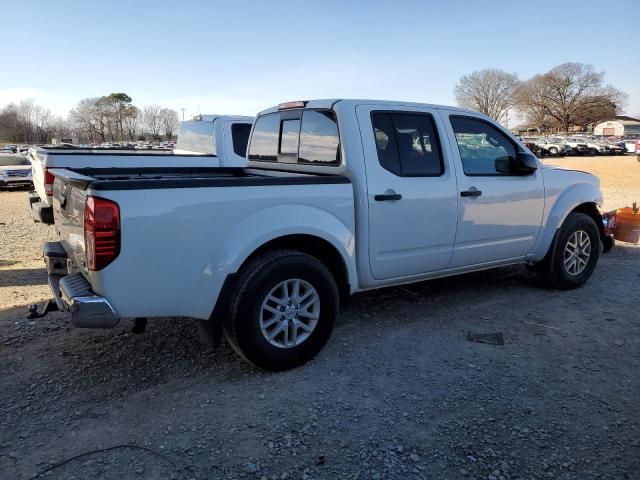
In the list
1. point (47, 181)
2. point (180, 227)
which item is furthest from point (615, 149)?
point (180, 227)

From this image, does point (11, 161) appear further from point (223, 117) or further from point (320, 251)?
point (320, 251)

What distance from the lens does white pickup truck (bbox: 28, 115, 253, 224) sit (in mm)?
6599

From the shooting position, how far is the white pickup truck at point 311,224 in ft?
10.2

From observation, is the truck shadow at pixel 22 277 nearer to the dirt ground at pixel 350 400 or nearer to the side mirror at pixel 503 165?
Result: the dirt ground at pixel 350 400

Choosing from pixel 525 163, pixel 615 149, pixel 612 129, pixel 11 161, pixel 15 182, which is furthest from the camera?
pixel 612 129

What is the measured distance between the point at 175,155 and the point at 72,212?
3968 mm

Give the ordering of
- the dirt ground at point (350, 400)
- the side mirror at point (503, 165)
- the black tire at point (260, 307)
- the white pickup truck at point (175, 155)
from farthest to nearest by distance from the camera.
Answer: the white pickup truck at point (175, 155) → the side mirror at point (503, 165) → the black tire at point (260, 307) → the dirt ground at point (350, 400)

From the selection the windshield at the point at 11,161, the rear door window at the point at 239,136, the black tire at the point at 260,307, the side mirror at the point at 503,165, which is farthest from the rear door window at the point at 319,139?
the windshield at the point at 11,161

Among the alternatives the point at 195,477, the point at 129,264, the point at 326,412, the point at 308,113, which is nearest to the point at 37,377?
the point at 129,264

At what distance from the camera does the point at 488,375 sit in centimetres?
371

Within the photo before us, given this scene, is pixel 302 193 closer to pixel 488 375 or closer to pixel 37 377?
pixel 488 375

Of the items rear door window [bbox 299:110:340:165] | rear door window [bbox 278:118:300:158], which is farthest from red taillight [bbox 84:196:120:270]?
rear door window [bbox 278:118:300:158]

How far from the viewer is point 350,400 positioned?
3.38 meters

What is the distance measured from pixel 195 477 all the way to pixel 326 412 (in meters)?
0.92
